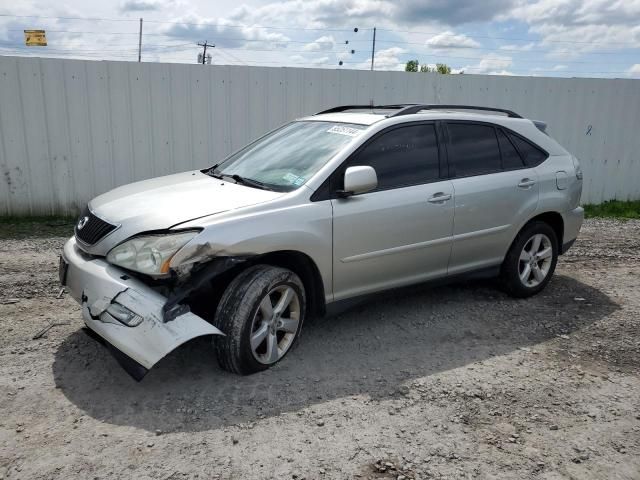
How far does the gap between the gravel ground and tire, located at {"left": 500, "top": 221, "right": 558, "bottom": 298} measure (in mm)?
271

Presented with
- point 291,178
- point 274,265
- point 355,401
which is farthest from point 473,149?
point 355,401

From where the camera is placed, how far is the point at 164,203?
145 inches

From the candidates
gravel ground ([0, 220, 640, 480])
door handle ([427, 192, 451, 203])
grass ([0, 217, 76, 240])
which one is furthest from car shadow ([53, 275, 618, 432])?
grass ([0, 217, 76, 240])

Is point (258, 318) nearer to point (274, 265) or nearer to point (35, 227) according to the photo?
point (274, 265)

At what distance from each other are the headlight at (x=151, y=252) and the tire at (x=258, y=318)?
0.44m

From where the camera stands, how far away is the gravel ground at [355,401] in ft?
9.18

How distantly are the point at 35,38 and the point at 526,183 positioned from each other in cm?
859

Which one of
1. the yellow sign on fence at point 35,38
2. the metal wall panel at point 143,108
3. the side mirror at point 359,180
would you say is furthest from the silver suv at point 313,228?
the yellow sign on fence at point 35,38

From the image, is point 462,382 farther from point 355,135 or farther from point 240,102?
point 240,102

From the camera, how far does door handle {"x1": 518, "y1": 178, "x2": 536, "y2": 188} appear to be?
4.89 metres

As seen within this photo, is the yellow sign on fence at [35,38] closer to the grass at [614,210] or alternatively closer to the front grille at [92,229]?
the front grille at [92,229]

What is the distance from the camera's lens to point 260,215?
3551 mm

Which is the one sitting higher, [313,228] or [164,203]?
[164,203]

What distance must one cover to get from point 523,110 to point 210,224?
25.7 ft
